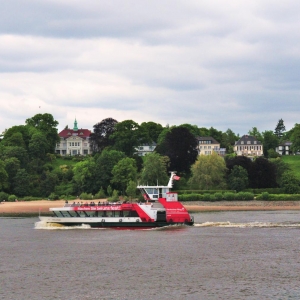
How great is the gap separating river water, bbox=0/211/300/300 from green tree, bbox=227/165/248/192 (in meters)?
65.0

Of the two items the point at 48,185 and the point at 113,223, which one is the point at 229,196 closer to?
the point at 48,185

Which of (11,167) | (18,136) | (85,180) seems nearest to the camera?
(85,180)

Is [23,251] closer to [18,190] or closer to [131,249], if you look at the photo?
[131,249]

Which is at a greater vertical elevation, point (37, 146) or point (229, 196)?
point (37, 146)

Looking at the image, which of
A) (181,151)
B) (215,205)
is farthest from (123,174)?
(215,205)

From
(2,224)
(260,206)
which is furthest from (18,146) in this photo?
(2,224)

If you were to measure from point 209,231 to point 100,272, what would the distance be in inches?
1121

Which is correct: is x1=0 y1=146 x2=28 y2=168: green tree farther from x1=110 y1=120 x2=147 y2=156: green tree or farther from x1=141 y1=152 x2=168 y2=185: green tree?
x1=141 y1=152 x2=168 y2=185: green tree

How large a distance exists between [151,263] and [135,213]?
26118 mm

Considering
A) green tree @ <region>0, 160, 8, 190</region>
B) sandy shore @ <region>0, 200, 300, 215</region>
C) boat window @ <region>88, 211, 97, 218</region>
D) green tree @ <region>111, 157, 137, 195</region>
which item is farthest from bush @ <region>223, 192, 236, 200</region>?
boat window @ <region>88, 211, 97, 218</region>

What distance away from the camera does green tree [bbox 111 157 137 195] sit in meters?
151

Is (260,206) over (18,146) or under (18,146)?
under

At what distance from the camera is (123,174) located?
153m

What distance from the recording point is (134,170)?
15438cm
